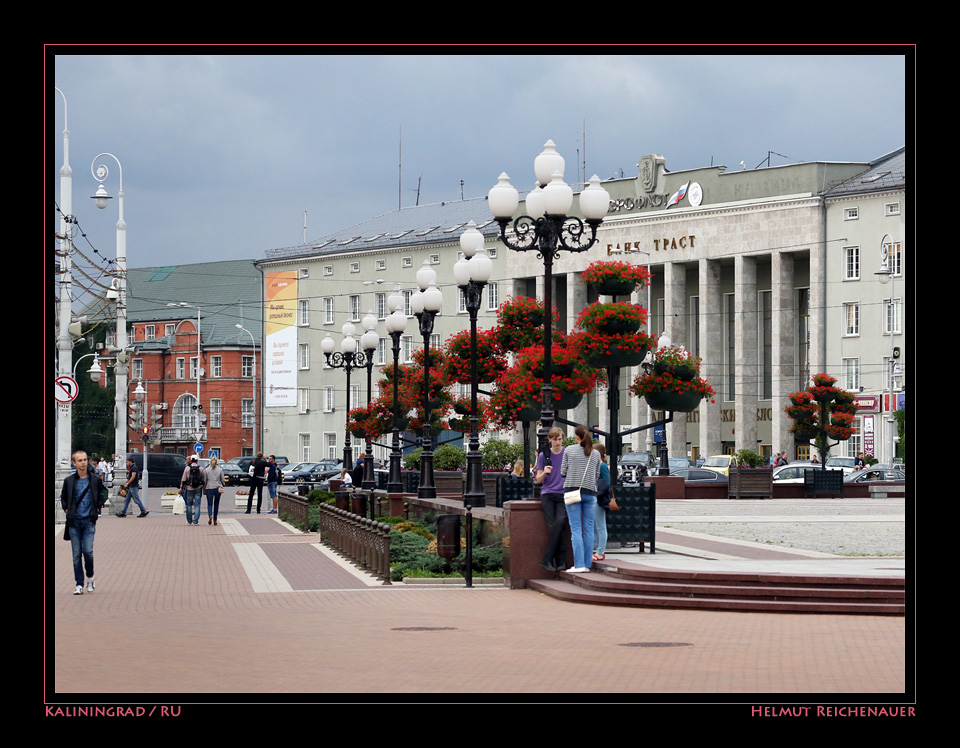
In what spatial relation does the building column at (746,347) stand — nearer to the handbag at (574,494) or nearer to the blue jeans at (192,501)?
the blue jeans at (192,501)

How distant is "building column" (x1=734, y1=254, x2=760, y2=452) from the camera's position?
276 ft

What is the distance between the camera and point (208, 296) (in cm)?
11162

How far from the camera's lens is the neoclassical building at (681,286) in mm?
80312

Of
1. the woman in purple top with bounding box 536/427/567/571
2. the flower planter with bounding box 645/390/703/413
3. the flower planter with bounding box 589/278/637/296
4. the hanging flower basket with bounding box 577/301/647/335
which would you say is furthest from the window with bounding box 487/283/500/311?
the woman in purple top with bounding box 536/427/567/571

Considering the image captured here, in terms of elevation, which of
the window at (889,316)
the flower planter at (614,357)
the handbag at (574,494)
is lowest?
the handbag at (574,494)

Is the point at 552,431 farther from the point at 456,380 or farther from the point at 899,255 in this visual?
the point at 899,255

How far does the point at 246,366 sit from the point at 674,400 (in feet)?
247

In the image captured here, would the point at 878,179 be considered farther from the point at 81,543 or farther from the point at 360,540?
the point at 81,543

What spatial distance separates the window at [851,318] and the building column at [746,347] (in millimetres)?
7048

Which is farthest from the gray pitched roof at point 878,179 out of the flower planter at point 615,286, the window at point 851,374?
the flower planter at point 615,286

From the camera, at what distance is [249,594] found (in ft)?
59.1

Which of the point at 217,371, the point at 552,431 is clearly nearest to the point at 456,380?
the point at 552,431

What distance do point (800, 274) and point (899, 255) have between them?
10.8 m

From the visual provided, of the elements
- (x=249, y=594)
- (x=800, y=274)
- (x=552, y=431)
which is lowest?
(x=249, y=594)
